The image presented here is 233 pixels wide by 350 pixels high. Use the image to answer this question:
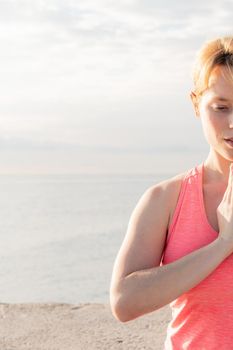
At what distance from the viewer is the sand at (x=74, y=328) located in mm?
4043

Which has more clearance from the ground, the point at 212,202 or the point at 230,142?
the point at 230,142

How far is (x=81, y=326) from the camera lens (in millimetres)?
4371

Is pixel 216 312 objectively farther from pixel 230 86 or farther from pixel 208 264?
pixel 230 86

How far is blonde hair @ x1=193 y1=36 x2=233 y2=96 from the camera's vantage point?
1675mm

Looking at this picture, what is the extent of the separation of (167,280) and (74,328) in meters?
2.87

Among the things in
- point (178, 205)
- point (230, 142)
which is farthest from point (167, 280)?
point (230, 142)

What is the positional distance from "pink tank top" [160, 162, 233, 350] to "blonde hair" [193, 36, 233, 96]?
32cm

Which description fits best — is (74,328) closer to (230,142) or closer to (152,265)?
(152,265)

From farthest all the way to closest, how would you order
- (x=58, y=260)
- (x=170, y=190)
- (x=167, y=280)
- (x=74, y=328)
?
1. (x=58, y=260)
2. (x=74, y=328)
3. (x=170, y=190)
4. (x=167, y=280)

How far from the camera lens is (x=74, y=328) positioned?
4340mm

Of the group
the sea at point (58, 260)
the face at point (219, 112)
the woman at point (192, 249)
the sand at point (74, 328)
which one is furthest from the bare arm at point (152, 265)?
the sea at point (58, 260)

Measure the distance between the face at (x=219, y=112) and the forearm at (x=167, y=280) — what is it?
0.25 m

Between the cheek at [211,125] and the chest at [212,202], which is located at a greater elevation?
the cheek at [211,125]

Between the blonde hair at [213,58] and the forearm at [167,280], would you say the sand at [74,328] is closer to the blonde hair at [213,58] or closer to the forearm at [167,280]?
the forearm at [167,280]
